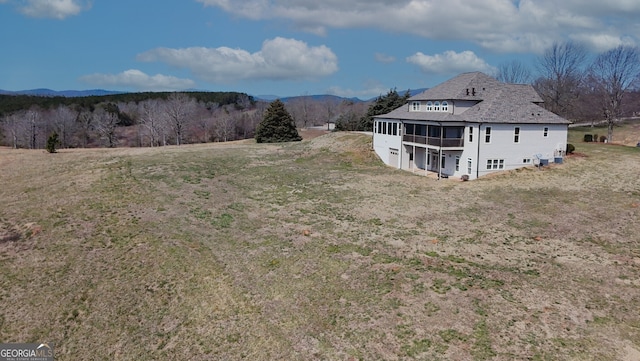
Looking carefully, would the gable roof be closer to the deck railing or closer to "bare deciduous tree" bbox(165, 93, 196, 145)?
the deck railing

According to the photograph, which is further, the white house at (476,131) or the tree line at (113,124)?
the tree line at (113,124)

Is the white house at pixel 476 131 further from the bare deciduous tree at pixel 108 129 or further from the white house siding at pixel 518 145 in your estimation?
the bare deciduous tree at pixel 108 129

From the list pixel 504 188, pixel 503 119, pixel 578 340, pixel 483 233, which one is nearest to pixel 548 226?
pixel 483 233

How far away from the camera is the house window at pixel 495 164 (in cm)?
3514

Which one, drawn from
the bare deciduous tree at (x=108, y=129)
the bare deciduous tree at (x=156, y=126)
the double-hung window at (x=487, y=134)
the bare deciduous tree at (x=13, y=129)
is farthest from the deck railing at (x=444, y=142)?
the bare deciduous tree at (x=13, y=129)

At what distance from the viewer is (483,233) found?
21812 millimetres

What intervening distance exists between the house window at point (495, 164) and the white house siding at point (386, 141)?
8.89m

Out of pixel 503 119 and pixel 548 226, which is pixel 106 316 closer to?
pixel 548 226

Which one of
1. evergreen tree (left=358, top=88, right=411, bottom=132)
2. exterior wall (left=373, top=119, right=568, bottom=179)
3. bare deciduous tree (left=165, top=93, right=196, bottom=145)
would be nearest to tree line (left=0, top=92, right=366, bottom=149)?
bare deciduous tree (left=165, top=93, right=196, bottom=145)

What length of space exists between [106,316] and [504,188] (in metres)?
27.9

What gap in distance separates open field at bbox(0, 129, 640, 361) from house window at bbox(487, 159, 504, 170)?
11.3 ft

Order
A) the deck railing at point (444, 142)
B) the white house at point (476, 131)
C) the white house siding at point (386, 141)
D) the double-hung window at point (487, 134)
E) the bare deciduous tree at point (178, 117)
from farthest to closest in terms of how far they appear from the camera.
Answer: the bare deciduous tree at point (178, 117) → the white house siding at point (386, 141) → the deck railing at point (444, 142) → the white house at point (476, 131) → the double-hung window at point (487, 134)

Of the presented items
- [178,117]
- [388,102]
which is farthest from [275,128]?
[178,117]

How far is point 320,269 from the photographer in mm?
17578
